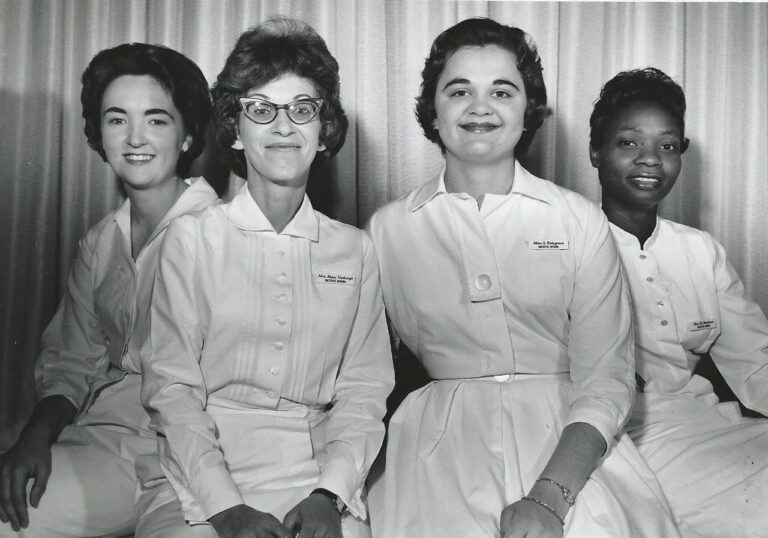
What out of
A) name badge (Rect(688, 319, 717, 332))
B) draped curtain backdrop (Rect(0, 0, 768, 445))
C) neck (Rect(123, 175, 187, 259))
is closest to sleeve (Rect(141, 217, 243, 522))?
neck (Rect(123, 175, 187, 259))

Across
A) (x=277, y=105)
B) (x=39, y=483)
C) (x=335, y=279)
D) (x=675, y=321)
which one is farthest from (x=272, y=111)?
(x=675, y=321)

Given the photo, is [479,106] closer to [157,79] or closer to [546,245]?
[546,245]

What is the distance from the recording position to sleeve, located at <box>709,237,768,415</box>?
2119 millimetres

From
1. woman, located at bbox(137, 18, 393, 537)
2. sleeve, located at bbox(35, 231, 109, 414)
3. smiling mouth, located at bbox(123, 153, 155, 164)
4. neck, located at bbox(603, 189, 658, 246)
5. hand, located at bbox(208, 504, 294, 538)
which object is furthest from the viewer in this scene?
neck, located at bbox(603, 189, 658, 246)

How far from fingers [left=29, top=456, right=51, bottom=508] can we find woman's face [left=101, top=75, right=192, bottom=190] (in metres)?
0.76

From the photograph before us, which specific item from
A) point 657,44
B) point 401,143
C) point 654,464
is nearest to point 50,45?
point 401,143

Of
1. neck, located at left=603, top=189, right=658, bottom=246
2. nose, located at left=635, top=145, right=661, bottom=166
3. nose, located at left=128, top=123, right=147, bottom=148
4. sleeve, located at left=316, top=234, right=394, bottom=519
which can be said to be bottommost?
sleeve, located at left=316, top=234, right=394, bottom=519

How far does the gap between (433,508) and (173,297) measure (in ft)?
2.26

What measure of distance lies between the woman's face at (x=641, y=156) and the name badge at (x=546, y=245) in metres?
0.48

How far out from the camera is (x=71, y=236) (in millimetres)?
2506

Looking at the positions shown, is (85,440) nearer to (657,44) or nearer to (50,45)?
(50,45)

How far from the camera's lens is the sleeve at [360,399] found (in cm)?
164

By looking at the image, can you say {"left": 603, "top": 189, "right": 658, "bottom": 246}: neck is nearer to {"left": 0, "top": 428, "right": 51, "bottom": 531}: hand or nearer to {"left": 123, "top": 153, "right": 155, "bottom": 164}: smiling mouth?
{"left": 123, "top": 153, "right": 155, "bottom": 164}: smiling mouth

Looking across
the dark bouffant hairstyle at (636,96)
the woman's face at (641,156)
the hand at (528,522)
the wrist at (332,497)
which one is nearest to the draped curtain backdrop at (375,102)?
the dark bouffant hairstyle at (636,96)
